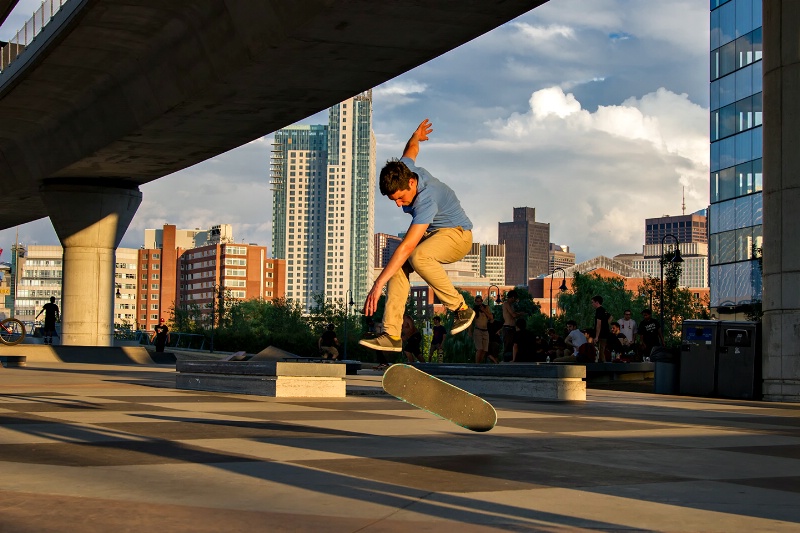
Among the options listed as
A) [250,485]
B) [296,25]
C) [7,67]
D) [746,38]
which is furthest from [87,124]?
[746,38]

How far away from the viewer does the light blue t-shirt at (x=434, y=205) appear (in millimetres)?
9305

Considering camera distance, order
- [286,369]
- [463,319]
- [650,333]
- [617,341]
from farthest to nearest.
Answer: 1. [617,341]
2. [650,333]
3. [286,369]
4. [463,319]

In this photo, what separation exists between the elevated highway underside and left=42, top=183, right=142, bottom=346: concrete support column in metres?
2.74

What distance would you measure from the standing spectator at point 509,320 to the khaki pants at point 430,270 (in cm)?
972

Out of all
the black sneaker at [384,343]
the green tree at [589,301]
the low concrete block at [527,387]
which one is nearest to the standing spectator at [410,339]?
the low concrete block at [527,387]

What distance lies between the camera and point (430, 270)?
9422 millimetres

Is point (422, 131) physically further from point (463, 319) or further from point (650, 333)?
point (650, 333)

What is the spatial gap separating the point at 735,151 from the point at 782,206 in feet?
174

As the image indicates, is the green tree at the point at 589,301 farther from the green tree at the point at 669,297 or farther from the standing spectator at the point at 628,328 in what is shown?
the standing spectator at the point at 628,328

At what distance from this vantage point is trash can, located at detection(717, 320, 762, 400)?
19359 millimetres

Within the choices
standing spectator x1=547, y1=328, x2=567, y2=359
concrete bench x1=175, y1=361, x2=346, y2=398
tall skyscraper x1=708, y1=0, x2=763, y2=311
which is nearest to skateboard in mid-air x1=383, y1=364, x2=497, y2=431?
concrete bench x1=175, y1=361, x2=346, y2=398

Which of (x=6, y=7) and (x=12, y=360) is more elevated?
(x=6, y=7)

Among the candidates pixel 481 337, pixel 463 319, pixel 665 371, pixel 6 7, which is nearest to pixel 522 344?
pixel 481 337

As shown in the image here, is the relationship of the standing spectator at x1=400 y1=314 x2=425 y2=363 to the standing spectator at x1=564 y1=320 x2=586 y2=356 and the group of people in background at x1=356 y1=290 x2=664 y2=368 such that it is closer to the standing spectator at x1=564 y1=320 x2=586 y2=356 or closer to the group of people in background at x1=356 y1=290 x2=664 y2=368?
the group of people in background at x1=356 y1=290 x2=664 y2=368
